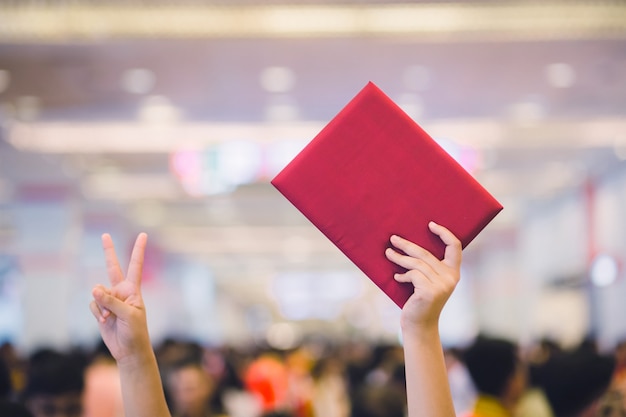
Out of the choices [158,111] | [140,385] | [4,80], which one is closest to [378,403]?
Result: [140,385]

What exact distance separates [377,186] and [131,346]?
645 mm

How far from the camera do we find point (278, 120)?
1257cm

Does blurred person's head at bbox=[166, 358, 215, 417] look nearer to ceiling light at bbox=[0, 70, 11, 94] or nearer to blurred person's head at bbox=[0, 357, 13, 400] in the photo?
blurred person's head at bbox=[0, 357, 13, 400]

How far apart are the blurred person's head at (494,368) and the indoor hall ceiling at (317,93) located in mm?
5507

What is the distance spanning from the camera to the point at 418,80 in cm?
1048

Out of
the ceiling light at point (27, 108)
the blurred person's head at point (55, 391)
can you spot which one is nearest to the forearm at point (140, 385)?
the blurred person's head at point (55, 391)

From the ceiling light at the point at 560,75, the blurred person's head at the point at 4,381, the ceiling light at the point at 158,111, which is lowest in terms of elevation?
the blurred person's head at the point at 4,381

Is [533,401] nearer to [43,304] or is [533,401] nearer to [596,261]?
[596,261]

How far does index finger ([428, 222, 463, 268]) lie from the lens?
175cm

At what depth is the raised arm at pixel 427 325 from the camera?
5.61 feet

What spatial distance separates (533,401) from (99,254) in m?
17.5

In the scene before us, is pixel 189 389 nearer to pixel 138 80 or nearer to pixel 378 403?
pixel 378 403

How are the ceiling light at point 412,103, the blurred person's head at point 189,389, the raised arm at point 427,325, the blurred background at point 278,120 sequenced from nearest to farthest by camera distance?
the raised arm at point 427,325 < the blurred person's head at point 189,389 < the blurred background at point 278,120 < the ceiling light at point 412,103

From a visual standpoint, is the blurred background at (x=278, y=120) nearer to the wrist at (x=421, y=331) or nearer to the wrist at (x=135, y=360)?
the wrist at (x=135, y=360)
